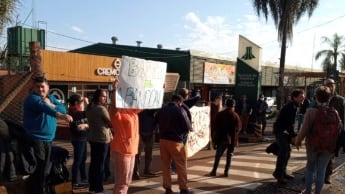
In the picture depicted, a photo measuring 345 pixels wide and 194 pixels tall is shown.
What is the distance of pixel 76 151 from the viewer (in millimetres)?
7645

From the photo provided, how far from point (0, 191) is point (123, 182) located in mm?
1687

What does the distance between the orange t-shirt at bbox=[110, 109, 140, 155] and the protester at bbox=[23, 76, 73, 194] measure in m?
0.82

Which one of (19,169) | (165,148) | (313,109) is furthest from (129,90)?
(313,109)

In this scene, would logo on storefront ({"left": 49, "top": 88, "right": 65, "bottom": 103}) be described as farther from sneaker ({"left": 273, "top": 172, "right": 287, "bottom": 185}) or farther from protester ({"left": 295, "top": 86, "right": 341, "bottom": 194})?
protester ({"left": 295, "top": 86, "right": 341, "bottom": 194})

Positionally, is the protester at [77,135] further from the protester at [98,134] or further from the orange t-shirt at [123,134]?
the orange t-shirt at [123,134]

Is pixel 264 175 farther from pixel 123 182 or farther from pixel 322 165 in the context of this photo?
pixel 123 182

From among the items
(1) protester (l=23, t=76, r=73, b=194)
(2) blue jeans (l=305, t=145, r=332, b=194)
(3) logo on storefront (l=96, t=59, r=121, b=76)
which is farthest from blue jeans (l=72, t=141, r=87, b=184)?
(3) logo on storefront (l=96, t=59, r=121, b=76)

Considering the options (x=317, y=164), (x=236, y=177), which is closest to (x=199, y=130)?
(x=236, y=177)

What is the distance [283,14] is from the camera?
26.8 metres

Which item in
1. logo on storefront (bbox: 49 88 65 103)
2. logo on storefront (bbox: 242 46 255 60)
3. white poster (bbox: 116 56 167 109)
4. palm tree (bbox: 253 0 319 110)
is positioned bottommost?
logo on storefront (bbox: 49 88 65 103)

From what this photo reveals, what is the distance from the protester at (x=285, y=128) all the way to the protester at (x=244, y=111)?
26.2 feet

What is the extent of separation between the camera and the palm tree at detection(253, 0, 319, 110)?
26484 millimetres

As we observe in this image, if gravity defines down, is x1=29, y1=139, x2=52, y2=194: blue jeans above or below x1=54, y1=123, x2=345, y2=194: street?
above

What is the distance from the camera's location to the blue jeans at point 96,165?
23.0 ft
